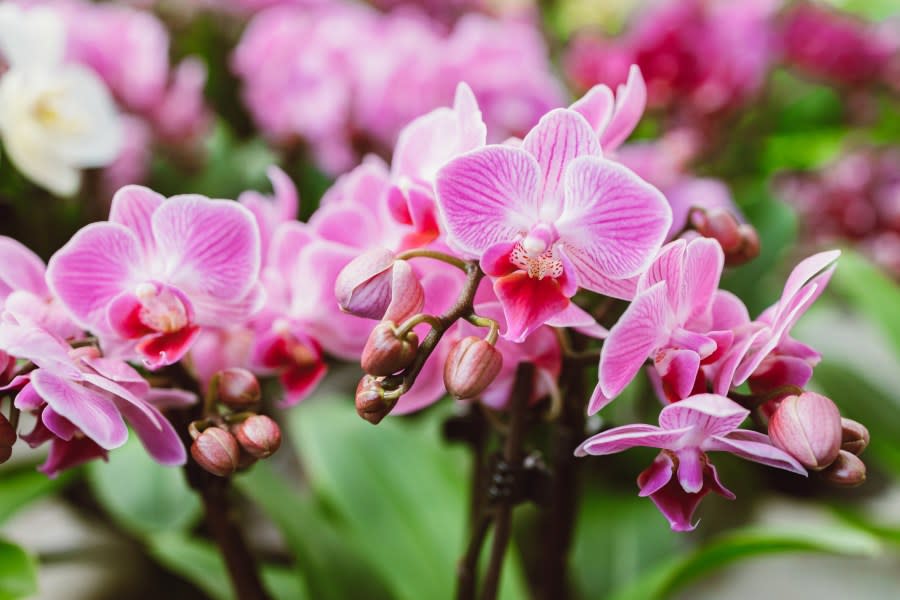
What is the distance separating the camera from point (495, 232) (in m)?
0.28

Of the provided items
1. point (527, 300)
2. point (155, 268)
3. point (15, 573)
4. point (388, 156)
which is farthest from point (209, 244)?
point (388, 156)

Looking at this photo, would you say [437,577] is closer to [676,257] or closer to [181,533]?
[181,533]

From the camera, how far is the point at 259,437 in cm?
29

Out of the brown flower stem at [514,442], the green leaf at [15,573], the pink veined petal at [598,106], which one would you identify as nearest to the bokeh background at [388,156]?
the green leaf at [15,573]

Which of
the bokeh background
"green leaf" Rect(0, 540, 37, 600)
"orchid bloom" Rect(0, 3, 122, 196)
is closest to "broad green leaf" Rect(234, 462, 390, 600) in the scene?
the bokeh background

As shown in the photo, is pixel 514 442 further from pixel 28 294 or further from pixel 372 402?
pixel 28 294

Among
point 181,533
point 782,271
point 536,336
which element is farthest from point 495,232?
point 782,271

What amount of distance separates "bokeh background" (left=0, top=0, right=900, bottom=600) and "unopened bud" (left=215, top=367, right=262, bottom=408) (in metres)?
0.16

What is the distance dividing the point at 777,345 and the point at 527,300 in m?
0.10

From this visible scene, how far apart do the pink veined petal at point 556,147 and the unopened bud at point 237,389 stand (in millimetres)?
133

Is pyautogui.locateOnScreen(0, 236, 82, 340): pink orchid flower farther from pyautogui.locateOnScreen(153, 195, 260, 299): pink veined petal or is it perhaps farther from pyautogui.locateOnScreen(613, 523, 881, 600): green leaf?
pyautogui.locateOnScreen(613, 523, 881, 600): green leaf

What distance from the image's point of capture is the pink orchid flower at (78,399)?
0.87 ft

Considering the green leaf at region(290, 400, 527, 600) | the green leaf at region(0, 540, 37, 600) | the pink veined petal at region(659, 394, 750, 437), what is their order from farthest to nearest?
the green leaf at region(290, 400, 527, 600), the green leaf at region(0, 540, 37, 600), the pink veined petal at region(659, 394, 750, 437)

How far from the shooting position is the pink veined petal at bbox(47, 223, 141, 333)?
0.30 metres
